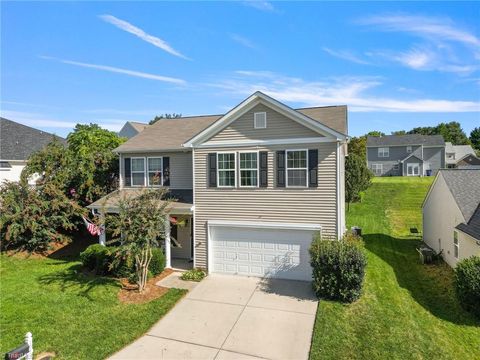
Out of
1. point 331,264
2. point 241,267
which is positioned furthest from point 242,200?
point 331,264

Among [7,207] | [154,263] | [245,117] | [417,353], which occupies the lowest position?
[417,353]

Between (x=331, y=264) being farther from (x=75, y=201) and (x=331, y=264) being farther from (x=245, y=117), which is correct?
(x=75, y=201)

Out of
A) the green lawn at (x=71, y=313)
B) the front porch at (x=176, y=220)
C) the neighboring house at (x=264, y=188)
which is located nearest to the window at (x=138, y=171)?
the front porch at (x=176, y=220)

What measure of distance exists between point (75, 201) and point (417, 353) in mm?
17378

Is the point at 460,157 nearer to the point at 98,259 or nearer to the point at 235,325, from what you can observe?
the point at 235,325

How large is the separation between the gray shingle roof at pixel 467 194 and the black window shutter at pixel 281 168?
24.4 feet

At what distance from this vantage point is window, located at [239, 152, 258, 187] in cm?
1357

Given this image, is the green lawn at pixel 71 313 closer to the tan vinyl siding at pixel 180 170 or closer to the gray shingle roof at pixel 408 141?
the tan vinyl siding at pixel 180 170

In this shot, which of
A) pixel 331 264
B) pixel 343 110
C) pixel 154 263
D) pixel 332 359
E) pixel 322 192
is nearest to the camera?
pixel 332 359

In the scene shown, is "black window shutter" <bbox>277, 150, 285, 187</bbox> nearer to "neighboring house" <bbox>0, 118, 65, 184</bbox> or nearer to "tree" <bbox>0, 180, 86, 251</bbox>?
"tree" <bbox>0, 180, 86, 251</bbox>

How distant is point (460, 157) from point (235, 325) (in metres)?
68.9

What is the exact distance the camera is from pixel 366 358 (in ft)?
25.8

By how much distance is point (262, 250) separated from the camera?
13.7 m

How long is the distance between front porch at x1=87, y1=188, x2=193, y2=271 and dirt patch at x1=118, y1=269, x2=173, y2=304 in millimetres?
2243
